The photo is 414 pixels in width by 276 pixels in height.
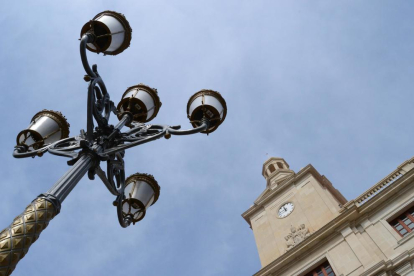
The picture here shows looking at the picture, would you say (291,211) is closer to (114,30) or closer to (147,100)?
(147,100)

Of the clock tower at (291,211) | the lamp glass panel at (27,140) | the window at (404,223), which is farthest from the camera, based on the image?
the clock tower at (291,211)

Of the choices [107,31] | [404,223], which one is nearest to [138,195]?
[107,31]

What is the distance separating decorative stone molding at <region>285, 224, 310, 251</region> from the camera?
2123cm

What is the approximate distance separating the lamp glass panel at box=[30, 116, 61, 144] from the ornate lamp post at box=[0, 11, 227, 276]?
15mm

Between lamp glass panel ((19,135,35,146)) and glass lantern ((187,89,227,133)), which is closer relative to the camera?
lamp glass panel ((19,135,35,146))

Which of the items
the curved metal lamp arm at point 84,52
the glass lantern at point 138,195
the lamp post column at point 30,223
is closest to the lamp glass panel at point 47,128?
the curved metal lamp arm at point 84,52

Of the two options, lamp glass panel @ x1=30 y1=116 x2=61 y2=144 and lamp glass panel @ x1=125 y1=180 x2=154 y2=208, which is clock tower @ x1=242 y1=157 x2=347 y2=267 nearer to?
lamp glass panel @ x1=125 y1=180 x2=154 y2=208

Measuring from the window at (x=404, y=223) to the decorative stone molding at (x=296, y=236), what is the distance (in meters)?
4.91

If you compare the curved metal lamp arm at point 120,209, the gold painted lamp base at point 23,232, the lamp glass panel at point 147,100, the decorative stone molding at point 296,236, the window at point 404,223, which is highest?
the decorative stone molding at point 296,236

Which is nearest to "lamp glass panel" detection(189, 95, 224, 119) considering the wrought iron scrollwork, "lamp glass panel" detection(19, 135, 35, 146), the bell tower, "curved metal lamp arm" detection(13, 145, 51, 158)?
the wrought iron scrollwork

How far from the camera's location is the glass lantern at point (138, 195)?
6496 millimetres

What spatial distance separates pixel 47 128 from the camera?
5863mm

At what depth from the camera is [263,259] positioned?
878 inches

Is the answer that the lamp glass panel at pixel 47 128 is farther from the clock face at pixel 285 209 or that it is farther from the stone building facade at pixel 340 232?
the clock face at pixel 285 209
